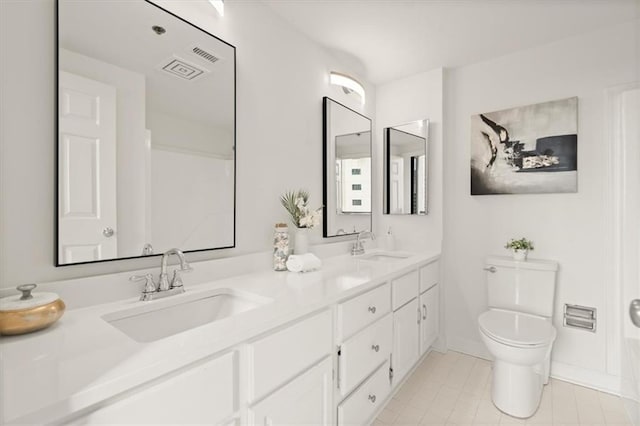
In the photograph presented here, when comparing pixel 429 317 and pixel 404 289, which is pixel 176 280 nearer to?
pixel 404 289

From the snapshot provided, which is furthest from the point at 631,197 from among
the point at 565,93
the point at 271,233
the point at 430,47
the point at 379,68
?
the point at 271,233

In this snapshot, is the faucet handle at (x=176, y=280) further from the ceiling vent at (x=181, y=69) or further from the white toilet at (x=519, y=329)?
the white toilet at (x=519, y=329)

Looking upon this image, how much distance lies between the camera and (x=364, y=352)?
4.86 ft

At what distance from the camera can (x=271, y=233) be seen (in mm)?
1778

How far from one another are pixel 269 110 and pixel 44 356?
1.46m

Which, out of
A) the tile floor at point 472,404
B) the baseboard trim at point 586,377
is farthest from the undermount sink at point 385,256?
the baseboard trim at point 586,377

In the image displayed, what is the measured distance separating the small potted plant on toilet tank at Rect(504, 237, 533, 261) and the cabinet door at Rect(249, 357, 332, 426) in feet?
5.60

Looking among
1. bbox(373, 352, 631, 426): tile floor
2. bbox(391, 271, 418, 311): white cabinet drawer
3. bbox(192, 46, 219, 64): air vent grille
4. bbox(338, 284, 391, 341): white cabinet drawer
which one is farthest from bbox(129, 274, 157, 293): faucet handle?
bbox(373, 352, 631, 426): tile floor

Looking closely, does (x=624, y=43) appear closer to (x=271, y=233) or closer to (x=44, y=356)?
(x=271, y=233)

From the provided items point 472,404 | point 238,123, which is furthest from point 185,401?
point 472,404

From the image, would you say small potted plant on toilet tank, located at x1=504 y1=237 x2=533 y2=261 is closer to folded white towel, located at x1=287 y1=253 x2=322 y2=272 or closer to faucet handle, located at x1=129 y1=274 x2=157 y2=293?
folded white towel, located at x1=287 y1=253 x2=322 y2=272

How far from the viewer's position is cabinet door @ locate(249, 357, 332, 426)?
966 millimetres

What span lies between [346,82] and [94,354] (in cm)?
225

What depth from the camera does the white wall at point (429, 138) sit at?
2533 mm
